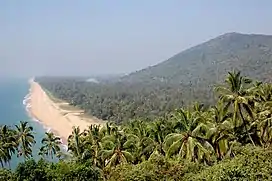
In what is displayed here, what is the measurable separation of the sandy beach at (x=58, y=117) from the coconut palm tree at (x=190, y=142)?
6467 cm

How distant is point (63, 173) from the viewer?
31875 mm

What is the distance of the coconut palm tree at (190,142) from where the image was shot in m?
35.5

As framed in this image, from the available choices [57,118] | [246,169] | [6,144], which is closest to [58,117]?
[57,118]

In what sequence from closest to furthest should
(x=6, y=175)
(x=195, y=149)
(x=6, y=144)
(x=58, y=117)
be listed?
(x=6, y=175) → (x=195, y=149) → (x=6, y=144) → (x=58, y=117)

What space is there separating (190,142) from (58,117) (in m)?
106

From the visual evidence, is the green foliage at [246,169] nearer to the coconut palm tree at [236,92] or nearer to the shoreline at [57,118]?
the coconut palm tree at [236,92]

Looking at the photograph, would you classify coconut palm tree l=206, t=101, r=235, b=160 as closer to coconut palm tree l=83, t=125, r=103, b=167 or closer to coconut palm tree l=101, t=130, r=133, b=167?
coconut palm tree l=101, t=130, r=133, b=167

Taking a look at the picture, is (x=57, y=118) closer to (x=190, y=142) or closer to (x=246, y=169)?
(x=190, y=142)

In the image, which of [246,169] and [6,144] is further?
[6,144]

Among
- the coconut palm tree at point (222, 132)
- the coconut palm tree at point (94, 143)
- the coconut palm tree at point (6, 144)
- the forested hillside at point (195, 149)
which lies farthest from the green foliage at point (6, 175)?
the coconut palm tree at point (6, 144)

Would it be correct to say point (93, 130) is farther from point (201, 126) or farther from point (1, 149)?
point (201, 126)

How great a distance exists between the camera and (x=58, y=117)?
451 feet

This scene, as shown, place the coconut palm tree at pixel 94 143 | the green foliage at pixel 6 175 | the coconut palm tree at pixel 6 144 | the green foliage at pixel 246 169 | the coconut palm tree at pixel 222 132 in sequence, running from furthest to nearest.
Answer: the coconut palm tree at pixel 6 144 < the coconut palm tree at pixel 94 143 < the coconut palm tree at pixel 222 132 < the green foliage at pixel 6 175 < the green foliage at pixel 246 169

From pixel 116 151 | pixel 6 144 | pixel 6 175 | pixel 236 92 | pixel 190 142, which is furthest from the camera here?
pixel 6 144
